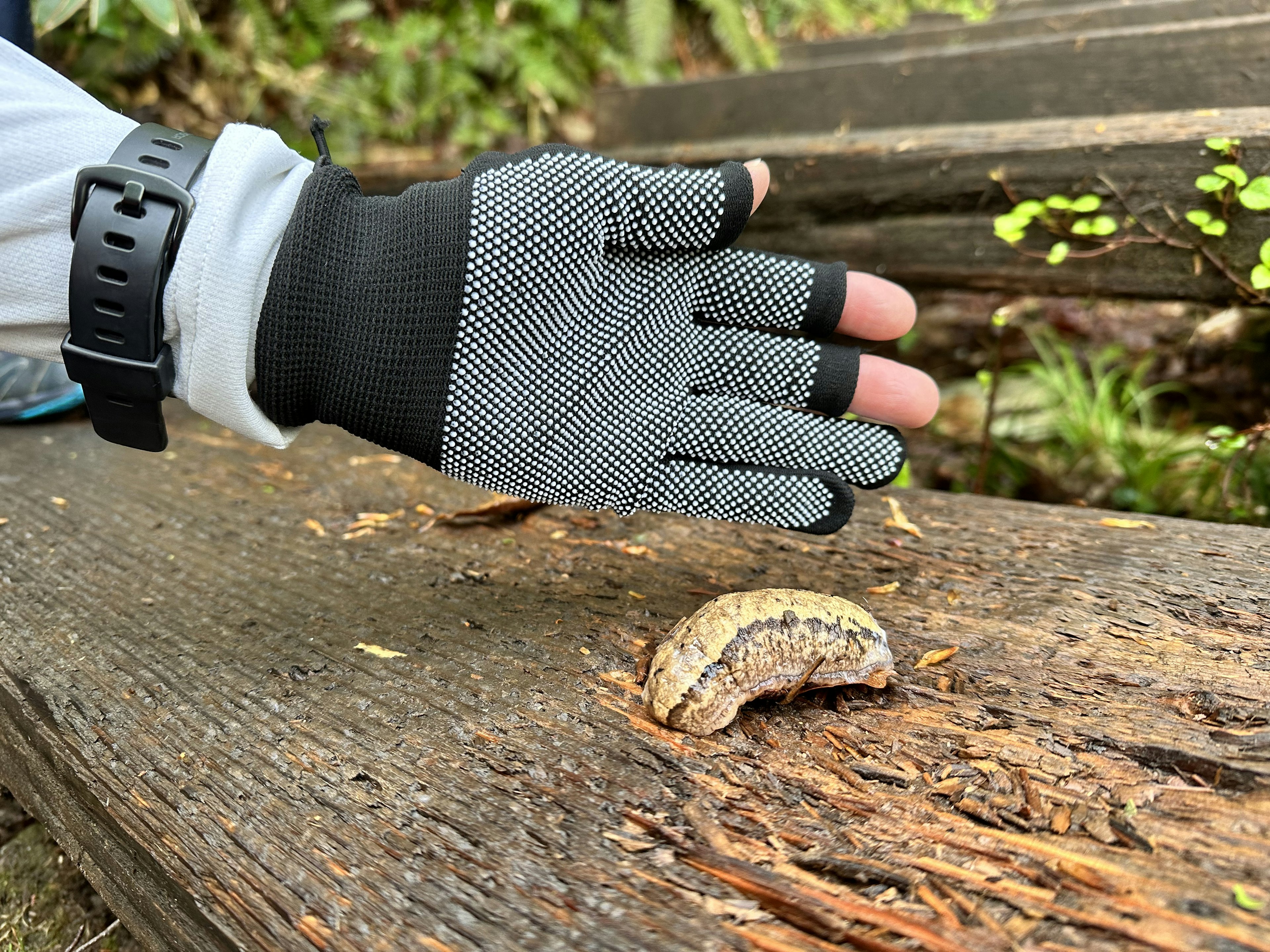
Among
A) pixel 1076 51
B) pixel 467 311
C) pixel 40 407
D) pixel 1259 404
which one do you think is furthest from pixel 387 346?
pixel 1259 404

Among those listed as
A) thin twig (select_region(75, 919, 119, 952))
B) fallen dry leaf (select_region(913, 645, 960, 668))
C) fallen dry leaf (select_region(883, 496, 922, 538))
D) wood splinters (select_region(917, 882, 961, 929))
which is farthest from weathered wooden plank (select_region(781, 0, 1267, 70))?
thin twig (select_region(75, 919, 119, 952))

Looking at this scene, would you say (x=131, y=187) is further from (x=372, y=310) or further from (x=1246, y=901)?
(x=1246, y=901)

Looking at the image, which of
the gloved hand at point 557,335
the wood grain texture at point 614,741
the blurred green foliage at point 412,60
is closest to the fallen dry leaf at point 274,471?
the wood grain texture at point 614,741

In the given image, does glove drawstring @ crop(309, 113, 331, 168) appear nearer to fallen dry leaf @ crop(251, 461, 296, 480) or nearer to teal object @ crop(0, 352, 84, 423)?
fallen dry leaf @ crop(251, 461, 296, 480)

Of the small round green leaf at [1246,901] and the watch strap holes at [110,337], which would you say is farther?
the watch strap holes at [110,337]

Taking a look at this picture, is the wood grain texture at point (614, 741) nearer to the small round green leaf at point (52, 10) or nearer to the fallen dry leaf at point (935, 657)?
the fallen dry leaf at point (935, 657)

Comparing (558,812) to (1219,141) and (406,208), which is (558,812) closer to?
(406,208)

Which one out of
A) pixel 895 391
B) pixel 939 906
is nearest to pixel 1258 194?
pixel 895 391
